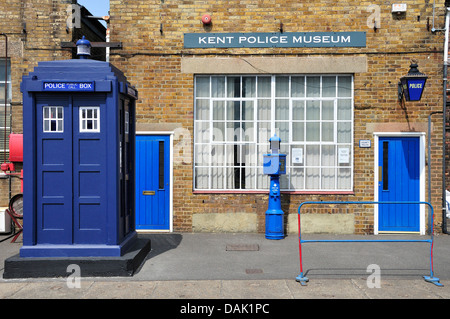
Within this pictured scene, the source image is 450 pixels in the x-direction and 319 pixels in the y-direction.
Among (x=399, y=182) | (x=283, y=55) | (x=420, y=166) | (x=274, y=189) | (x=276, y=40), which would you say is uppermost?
(x=276, y=40)

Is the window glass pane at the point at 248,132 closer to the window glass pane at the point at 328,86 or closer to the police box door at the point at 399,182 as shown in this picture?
the window glass pane at the point at 328,86

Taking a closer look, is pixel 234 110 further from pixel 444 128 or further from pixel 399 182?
pixel 444 128

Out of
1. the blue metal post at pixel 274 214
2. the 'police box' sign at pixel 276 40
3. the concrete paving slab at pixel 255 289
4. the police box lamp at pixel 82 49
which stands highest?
the 'police box' sign at pixel 276 40

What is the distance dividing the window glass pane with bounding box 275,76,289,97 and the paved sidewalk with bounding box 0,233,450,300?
3157 mm

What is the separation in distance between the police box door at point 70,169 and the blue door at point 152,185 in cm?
307

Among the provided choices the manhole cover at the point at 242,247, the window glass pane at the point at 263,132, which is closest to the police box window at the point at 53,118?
the manhole cover at the point at 242,247

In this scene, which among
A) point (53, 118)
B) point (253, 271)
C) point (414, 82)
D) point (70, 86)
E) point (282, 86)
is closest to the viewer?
point (70, 86)

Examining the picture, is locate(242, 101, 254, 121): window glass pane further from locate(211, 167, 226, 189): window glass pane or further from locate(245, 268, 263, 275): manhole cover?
locate(245, 268, 263, 275): manhole cover

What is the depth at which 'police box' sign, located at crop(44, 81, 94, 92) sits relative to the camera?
20.2ft

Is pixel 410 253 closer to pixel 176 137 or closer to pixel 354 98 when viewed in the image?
pixel 354 98

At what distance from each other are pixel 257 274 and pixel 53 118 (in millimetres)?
3705

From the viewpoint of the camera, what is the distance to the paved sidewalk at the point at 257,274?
18.0 ft

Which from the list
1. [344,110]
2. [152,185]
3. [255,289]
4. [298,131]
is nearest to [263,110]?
[298,131]

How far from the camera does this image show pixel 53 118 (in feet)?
20.9
